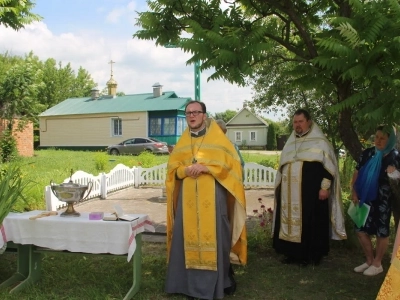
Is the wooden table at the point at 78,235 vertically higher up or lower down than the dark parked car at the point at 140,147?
lower down

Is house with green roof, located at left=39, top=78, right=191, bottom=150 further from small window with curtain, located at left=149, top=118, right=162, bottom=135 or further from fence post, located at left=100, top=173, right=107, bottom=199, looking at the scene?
fence post, located at left=100, top=173, right=107, bottom=199

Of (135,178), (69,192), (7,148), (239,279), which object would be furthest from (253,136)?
(69,192)

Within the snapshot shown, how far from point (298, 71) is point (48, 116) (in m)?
34.1

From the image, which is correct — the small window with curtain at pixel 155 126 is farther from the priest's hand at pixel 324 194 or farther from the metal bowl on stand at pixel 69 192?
the metal bowl on stand at pixel 69 192

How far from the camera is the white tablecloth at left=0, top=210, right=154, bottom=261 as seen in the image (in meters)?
4.07

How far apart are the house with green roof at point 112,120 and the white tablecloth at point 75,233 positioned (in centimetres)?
2623

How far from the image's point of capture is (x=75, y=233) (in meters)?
4.18

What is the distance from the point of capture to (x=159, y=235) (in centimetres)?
691

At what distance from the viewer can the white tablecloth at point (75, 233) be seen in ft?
13.4

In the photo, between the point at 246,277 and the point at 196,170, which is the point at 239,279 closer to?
the point at 246,277

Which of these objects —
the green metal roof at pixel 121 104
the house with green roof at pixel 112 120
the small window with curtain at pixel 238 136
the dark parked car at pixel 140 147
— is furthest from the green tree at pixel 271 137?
the dark parked car at pixel 140 147

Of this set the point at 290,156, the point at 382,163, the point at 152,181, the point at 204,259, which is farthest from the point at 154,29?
the point at 152,181

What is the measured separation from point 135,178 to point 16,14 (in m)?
6.03

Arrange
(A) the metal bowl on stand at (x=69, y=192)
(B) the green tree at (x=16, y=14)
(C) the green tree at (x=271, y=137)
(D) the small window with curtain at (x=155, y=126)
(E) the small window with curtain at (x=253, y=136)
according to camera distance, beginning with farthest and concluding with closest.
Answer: (E) the small window with curtain at (x=253, y=136)
(C) the green tree at (x=271, y=137)
(D) the small window with curtain at (x=155, y=126)
(B) the green tree at (x=16, y=14)
(A) the metal bowl on stand at (x=69, y=192)
